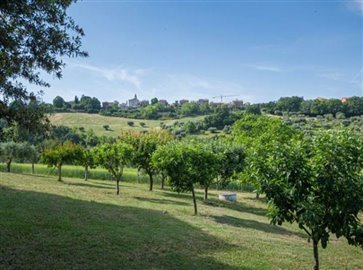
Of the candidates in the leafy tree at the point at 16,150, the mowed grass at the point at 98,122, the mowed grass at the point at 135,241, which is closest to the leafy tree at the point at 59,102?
the mowed grass at the point at 98,122

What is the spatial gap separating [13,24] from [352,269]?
1336 centimetres

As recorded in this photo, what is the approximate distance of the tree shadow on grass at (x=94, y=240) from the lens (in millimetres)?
9719

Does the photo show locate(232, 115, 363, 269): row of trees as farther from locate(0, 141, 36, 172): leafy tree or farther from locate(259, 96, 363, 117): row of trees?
locate(259, 96, 363, 117): row of trees

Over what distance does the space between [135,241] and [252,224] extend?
9643 millimetres

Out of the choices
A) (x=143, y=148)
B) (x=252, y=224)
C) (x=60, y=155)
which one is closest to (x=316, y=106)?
(x=143, y=148)

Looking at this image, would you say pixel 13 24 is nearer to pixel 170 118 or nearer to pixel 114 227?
pixel 114 227

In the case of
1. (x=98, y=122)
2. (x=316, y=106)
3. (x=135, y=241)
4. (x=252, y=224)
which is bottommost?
(x=252, y=224)

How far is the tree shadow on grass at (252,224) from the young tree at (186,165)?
1.89m

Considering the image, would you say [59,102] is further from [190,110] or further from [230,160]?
[230,160]

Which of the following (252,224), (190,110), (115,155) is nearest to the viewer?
(252,224)

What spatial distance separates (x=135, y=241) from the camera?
487 inches

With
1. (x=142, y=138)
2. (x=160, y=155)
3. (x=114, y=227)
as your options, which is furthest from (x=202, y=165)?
(x=142, y=138)

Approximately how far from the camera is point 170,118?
4966 inches

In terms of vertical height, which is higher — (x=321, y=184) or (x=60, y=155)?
(x=321, y=184)
